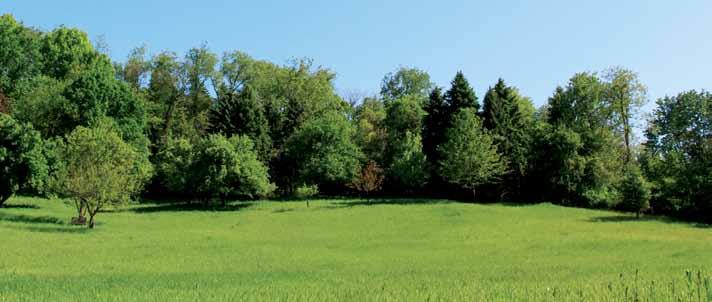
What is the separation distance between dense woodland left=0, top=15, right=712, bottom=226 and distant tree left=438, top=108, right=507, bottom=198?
0.51 feet

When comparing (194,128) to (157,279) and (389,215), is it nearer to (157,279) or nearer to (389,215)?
(389,215)

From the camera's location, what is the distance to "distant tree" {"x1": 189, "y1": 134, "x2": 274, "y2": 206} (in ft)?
181

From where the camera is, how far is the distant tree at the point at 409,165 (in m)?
63.8

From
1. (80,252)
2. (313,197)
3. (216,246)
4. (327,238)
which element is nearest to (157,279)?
(80,252)

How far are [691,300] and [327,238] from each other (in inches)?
1111

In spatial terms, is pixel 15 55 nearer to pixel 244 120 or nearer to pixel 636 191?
pixel 244 120

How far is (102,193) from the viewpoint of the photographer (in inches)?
1551

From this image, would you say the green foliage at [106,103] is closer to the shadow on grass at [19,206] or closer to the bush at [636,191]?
the shadow on grass at [19,206]

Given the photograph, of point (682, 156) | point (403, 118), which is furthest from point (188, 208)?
point (682, 156)

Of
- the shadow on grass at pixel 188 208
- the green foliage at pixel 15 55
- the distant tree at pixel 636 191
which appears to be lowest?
the shadow on grass at pixel 188 208

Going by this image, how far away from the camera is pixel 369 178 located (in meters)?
61.7

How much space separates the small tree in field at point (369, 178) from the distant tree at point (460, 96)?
1048 cm

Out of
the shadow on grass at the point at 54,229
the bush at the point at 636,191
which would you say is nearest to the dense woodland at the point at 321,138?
the bush at the point at 636,191

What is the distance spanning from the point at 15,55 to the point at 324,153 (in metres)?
37.5
